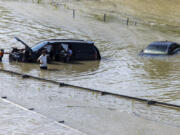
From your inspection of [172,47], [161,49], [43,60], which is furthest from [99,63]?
[172,47]

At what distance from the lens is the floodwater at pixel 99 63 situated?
12984 millimetres

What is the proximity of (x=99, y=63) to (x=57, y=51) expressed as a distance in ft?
8.33

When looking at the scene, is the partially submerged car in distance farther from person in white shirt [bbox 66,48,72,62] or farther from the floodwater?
person in white shirt [bbox 66,48,72,62]

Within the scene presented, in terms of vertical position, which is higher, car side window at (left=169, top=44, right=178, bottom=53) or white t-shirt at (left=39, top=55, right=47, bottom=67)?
car side window at (left=169, top=44, right=178, bottom=53)

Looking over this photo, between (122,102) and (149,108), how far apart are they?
1.08m

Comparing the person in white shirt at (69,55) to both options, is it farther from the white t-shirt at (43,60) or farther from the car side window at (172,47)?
the car side window at (172,47)

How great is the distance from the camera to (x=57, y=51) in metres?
23.8

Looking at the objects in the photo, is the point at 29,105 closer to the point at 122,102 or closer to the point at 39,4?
the point at 122,102

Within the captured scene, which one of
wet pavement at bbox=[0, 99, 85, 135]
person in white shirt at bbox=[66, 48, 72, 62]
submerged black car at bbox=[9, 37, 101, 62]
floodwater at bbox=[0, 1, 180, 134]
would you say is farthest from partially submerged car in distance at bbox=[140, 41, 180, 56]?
wet pavement at bbox=[0, 99, 85, 135]

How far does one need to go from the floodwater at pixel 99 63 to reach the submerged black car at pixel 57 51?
0.63 m

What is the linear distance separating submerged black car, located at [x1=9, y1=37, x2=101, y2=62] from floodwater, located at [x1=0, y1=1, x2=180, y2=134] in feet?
2.08

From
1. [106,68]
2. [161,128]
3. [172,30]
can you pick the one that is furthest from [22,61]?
[172,30]

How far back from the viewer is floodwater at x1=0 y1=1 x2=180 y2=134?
12984 millimetres

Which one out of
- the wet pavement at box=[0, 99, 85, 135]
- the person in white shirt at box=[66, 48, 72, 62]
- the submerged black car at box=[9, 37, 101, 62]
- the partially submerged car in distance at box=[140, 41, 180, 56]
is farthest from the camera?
the partially submerged car in distance at box=[140, 41, 180, 56]
